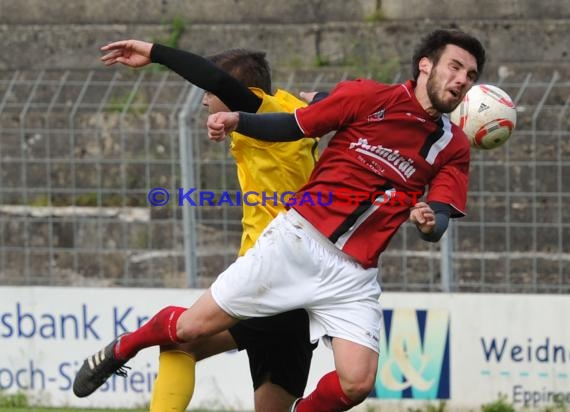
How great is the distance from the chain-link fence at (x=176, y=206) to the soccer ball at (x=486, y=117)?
187cm

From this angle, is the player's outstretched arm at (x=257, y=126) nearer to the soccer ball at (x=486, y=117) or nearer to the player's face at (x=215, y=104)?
the player's face at (x=215, y=104)

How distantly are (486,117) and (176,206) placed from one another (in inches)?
129

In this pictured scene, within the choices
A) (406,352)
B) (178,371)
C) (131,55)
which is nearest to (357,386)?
(178,371)

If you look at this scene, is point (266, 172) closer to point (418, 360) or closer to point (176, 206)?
point (418, 360)

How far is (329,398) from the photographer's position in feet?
20.0

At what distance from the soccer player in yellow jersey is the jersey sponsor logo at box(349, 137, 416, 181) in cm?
41

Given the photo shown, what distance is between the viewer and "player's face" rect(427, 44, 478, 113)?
19.9 ft

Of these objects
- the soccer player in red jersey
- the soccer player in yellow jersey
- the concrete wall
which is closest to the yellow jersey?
the soccer player in yellow jersey

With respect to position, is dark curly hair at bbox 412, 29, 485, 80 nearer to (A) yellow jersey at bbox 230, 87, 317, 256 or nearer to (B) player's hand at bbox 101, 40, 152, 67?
(A) yellow jersey at bbox 230, 87, 317, 256

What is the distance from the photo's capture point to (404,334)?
8.74 meters

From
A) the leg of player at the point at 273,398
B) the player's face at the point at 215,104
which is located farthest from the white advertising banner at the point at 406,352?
the player's face at the point at 215,104

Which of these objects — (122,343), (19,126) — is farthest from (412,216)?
(19,126)

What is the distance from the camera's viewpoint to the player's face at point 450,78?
6062 millimetres

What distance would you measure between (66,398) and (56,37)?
3904 mm
